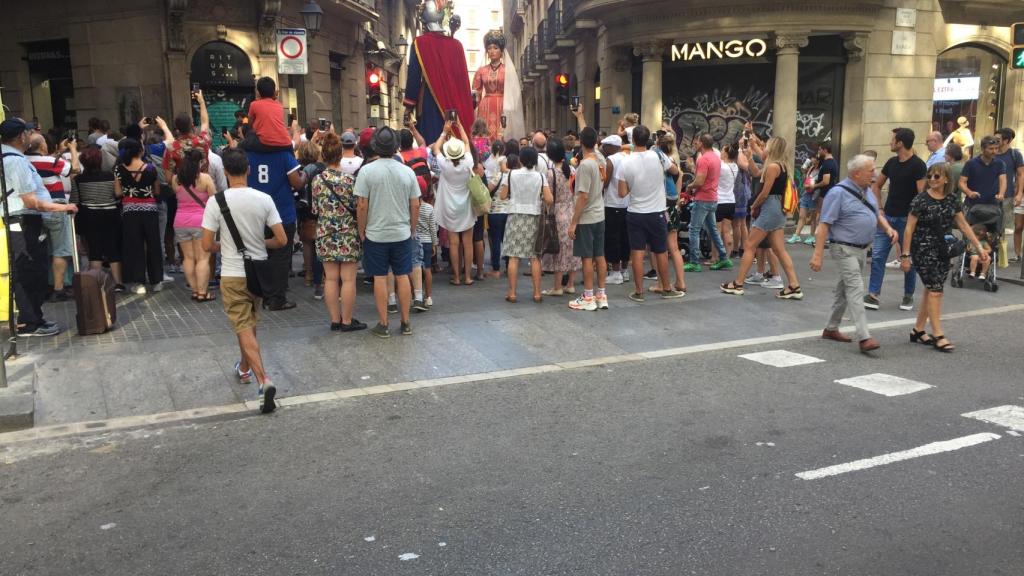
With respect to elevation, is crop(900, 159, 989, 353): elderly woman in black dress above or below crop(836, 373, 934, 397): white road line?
above

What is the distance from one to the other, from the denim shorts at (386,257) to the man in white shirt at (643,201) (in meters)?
2.70

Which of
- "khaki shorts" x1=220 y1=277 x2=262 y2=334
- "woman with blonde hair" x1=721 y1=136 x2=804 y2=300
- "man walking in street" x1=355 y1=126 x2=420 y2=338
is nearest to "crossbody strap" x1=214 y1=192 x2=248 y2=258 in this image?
"khaki shorts" x1=220 y1=277 x2=262 y2=334

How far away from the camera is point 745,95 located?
19.9m

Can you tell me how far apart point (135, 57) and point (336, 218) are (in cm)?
1216

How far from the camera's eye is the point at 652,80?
20.1 metres

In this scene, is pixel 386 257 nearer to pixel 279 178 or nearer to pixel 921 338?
pixel 279 178

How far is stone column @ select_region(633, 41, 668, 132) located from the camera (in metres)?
20.0

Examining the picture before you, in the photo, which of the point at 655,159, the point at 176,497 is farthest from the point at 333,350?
the point at 655,159

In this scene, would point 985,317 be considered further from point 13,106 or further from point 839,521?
point 13,106

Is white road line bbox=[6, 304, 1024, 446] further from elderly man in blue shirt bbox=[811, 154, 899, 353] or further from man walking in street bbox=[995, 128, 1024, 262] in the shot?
man walking in street bbox=[995, 128, 1024, 262]

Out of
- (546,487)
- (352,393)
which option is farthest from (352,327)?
(546,487)

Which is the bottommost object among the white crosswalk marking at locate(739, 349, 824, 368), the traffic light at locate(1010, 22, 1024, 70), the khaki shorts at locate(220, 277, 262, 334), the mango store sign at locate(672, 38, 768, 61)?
the white crosswalk marking at locate(739, 349, 824, 368)

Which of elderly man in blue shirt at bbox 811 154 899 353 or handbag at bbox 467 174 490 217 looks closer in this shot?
elderly man in blue shirt at bbox 811 154 899 353

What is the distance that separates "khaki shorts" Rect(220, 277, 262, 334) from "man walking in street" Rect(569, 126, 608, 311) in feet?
13.3
